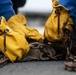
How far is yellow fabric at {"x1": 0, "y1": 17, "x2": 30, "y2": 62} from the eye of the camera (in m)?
5.43

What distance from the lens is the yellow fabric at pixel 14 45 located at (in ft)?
17.8

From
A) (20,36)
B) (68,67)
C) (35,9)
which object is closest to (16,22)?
(20,36)

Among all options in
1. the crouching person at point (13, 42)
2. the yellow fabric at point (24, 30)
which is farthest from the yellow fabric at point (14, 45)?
the yellow fabric at point (24, 30)

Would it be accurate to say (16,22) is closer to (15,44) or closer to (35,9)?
(15,44)

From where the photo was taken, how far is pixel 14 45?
545cm

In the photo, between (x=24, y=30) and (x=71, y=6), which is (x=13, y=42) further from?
(x=71, y=6)

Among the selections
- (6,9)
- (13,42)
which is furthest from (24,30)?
(6,9)

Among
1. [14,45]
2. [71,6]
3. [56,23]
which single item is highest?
[71,6]

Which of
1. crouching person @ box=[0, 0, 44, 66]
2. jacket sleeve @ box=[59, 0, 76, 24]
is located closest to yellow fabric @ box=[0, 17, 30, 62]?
crouching person @ box=[0, 0, 44, 66]

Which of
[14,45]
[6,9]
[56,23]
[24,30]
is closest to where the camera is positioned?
[14,45]

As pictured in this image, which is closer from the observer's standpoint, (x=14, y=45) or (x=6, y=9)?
(x=14, y=45)

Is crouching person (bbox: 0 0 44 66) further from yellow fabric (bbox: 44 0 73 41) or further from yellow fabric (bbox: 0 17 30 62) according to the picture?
yellow fabric (bbox: 44 0 73 41)

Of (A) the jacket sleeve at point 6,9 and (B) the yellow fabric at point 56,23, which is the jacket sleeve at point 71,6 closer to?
(B) the yellow fabric at point 56,23

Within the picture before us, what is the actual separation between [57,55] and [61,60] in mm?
92
